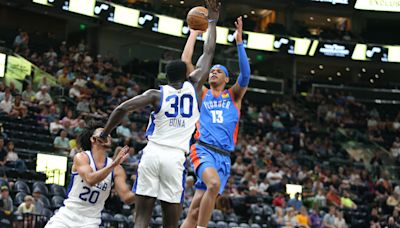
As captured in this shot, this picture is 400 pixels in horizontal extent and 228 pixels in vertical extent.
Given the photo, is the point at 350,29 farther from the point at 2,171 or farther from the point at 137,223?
the point at 137,223

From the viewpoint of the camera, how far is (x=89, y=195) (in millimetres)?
8633

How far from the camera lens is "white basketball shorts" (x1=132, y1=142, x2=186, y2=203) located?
840 centimetres

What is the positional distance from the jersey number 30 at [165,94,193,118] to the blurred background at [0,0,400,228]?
7.65 meters

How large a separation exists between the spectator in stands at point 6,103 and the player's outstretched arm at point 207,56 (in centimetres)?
1246

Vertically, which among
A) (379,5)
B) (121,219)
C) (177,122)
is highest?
(379,5)

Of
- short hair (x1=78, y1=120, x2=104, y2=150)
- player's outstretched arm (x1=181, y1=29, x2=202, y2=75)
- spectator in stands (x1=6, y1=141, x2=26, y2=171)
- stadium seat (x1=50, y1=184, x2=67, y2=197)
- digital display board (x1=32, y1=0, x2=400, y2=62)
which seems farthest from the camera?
digital display board (x1=32, y1=0, x2=400, y2=62)

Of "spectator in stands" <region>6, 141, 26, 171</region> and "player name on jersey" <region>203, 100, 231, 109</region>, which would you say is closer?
"player name on jersey" <region>203, 100, 231, 109</region>

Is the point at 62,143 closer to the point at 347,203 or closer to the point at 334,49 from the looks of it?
the point at 347,203

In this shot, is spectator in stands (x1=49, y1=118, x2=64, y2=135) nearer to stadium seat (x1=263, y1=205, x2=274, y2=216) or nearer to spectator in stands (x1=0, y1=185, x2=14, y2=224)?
spectator in stands (x1=0, y1=185, x2=14, y2=224)

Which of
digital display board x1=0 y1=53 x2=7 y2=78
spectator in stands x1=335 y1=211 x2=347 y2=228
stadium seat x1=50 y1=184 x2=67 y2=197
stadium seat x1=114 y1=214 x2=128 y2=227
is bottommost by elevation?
spectator in stands x1=335 y1=211 x2=347 y2=228

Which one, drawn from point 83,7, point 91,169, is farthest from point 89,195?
point 83,7

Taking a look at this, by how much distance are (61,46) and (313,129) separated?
10.8 m

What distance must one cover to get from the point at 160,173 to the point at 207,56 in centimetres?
149

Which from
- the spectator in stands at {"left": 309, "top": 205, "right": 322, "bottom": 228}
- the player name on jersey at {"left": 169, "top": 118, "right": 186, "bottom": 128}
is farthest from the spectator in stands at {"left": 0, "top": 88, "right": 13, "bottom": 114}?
the player name on jersey at {"left": 169, "top": 118, "right": 186, "bottom": 128}
